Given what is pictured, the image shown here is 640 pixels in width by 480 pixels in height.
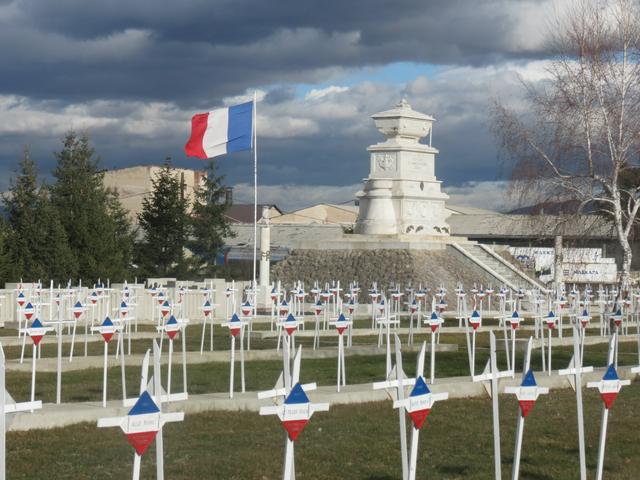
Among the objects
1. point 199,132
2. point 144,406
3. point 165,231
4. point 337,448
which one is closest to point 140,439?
point 144,406

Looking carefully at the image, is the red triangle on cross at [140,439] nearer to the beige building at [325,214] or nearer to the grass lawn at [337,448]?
the grass lawn at [337,448]

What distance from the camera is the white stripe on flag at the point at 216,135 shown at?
1811 inches

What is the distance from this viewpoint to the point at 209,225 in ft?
217

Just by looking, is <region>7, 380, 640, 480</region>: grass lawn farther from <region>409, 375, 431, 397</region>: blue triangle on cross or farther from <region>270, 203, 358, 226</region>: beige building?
<region>270, 203, 358, 226</region>: beige building

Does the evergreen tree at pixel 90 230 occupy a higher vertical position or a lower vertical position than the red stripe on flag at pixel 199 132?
lower

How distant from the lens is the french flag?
151ft

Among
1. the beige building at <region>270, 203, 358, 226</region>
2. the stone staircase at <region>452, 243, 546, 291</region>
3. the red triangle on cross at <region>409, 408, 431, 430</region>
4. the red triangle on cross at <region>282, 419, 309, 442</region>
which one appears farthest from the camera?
the beige building at <region>270, 203, 358, 226</region>

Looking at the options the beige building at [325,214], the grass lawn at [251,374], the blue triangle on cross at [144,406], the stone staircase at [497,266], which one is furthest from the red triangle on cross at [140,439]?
the beige building at [325,214]

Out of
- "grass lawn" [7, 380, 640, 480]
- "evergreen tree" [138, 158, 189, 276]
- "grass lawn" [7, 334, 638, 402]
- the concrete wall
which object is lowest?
"grass lawn" [7, 380, 640, 480]

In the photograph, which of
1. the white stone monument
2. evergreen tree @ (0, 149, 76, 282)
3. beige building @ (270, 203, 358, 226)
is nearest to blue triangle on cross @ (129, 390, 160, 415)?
evergreen tree @ (0, 149, 76, 282)

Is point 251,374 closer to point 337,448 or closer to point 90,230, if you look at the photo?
point 337,448

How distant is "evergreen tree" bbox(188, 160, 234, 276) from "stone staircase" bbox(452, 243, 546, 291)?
1526 cm

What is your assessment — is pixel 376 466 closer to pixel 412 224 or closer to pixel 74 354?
pixel 74 354

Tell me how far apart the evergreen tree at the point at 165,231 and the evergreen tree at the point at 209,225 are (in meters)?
1.37
